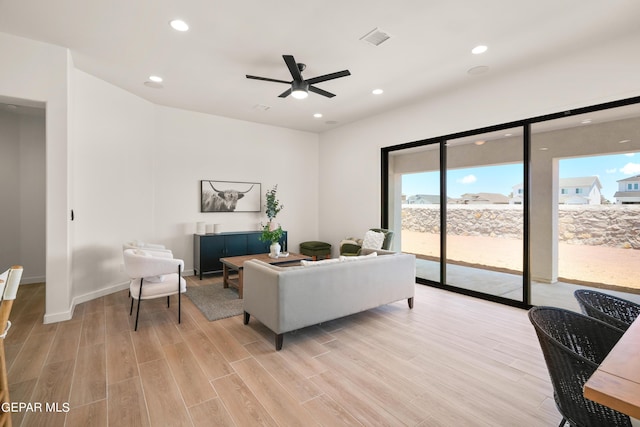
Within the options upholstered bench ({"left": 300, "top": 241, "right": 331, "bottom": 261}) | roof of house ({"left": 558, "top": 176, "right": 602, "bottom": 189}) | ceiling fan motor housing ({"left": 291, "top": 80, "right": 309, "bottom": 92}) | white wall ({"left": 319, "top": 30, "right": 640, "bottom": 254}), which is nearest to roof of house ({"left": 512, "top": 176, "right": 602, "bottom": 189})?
roof of house ({"left": 558, "top": 176, "right": 602, "bottom": 189})

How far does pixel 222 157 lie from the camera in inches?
237

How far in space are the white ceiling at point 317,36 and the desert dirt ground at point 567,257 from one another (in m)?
2.31

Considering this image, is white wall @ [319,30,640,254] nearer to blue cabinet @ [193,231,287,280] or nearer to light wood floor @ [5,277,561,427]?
blue cabinet @ [193,231,287,280]

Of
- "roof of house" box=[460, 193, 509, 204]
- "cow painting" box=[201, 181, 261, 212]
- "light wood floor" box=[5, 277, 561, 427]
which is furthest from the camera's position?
"cow painting" box=[201, 181, 261, 212]

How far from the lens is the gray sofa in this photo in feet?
9.02

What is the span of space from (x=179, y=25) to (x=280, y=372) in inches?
133

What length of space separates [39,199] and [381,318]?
5.88 meters

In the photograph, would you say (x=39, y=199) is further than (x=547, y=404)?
Yes

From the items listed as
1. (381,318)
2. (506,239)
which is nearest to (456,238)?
(506,239)

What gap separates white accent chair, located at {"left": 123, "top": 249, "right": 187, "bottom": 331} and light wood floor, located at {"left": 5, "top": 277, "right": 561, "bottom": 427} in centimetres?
39

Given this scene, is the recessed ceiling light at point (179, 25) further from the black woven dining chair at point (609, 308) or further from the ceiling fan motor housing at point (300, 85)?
the black woven dining chair at point (609, 308)

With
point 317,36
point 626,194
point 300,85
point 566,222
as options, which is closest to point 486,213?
point 566,222

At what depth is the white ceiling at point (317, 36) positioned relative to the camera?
266cm

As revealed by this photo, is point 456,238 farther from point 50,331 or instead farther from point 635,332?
point 50,331
